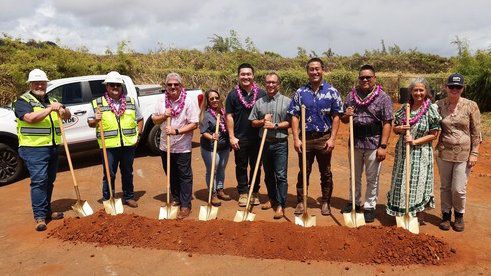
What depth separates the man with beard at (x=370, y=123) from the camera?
4426mm

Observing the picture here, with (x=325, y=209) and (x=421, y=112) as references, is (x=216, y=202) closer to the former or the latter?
(x=325, y=209)

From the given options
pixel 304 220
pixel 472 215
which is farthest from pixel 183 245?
pixel 472 215

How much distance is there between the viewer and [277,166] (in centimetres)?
489

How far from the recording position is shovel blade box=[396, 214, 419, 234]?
426cm

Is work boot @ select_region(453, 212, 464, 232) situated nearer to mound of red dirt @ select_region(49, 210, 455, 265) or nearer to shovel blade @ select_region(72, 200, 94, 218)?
mound of red dirt @ select_region(49, 210, 455, 265)

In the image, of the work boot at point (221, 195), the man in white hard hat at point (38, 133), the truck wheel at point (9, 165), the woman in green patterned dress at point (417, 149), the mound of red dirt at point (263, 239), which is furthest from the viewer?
the truck wheel at point (9, 165)

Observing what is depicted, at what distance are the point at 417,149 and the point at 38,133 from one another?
14.9 feet

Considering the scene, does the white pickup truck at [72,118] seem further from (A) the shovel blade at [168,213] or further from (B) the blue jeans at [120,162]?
(A) the shovel blade at [168,213]

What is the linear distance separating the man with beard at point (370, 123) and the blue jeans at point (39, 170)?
372 centimetres

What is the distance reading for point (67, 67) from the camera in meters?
12.7

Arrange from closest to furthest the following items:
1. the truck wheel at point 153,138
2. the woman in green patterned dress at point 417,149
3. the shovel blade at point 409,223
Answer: the shovel blade at point 409,223 → the woman in green patterned dress at point 417,149 → the truck wheel at point 153,138

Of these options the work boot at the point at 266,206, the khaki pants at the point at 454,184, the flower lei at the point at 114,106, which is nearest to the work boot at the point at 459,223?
the khaki pants at the point at 454,184

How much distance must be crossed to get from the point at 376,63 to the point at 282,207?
19.3 m

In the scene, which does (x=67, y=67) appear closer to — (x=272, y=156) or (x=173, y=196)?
(x=173, y=196)
